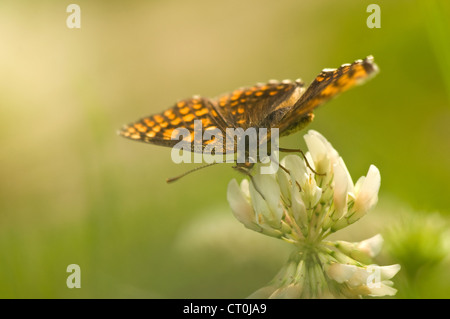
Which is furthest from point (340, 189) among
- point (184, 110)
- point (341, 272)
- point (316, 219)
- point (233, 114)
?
point (184, 110)

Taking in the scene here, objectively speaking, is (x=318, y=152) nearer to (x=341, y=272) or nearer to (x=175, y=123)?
(x=341, y=272)

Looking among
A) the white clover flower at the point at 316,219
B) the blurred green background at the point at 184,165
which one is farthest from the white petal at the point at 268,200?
the blurred green background at the point at 184,165

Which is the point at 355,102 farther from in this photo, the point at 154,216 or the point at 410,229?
the point at 410,229

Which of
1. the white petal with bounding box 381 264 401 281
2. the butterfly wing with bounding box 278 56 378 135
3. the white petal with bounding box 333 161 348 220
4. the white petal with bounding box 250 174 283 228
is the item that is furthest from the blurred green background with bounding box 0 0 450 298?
the butterfly wing with bounding box 278 56 378 135

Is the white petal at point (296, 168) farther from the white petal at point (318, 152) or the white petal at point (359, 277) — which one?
the white petal at point (359, 277)
